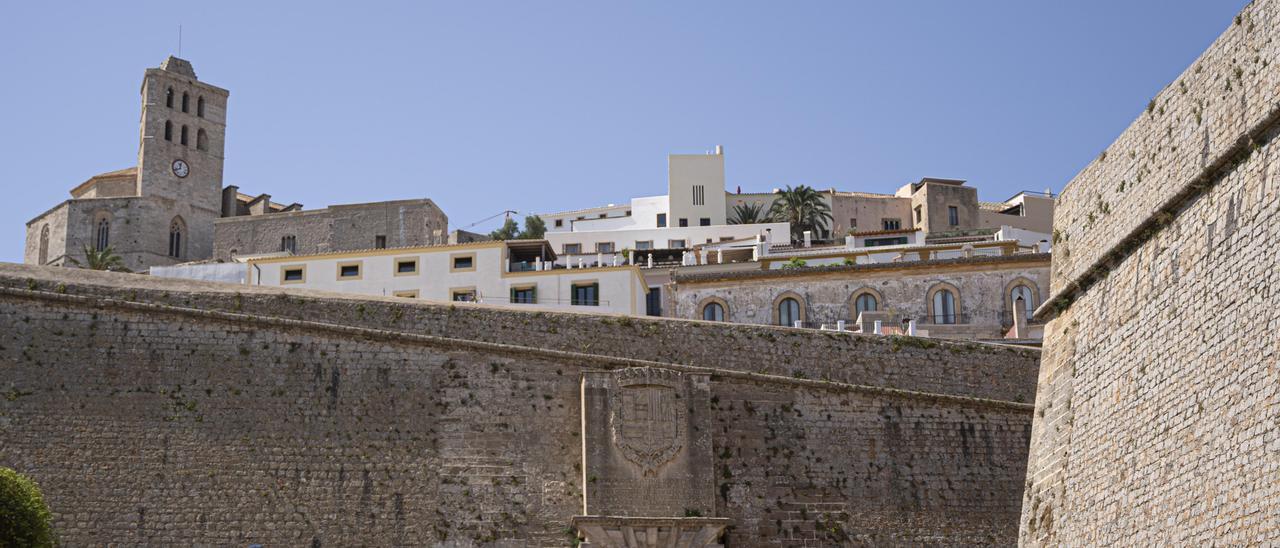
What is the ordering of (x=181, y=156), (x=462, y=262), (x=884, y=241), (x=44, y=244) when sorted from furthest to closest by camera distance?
(x=181, y=156)
(x=44, y=244)
(x=884, y=241)
(x=462, y=262)

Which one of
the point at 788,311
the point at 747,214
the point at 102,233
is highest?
the point at 747,214

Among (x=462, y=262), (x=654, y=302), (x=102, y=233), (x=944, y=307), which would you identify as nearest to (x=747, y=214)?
(x=654, y=302)

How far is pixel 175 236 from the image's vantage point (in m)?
62.7

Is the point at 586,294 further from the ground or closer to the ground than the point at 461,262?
closer to the ground

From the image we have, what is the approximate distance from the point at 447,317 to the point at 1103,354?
37.2 ft

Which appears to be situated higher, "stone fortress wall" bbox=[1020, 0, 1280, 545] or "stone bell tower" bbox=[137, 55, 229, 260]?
"stone bell tower" bbox=[137, 55, 229, 260]

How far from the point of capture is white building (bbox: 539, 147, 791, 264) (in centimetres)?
5438

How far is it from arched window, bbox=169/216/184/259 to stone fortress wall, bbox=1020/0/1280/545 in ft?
161

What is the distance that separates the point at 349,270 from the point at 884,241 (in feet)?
54.7

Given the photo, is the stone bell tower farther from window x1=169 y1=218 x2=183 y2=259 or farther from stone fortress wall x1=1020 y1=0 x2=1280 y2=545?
stone fortress wall x1=1020 y1=0 x2=1280 y2=545

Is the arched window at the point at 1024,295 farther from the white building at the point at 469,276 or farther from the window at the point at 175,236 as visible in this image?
the window at the point at 175,236

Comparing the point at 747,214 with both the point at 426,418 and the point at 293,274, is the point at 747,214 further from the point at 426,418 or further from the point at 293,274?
the point at 426,418

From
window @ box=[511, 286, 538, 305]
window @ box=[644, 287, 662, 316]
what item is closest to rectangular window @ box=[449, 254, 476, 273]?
window @ box=[511, 286, 538, 305]

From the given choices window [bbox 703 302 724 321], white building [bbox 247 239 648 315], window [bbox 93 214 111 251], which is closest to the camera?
white building [bbox 247 239 648 315]
